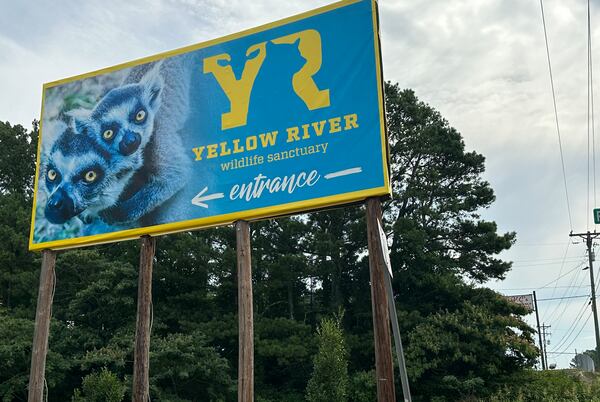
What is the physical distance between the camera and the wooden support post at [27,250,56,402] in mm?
12133

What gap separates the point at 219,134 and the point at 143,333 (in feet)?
12.2

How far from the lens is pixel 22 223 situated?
1203 inches

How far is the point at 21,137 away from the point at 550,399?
100ft

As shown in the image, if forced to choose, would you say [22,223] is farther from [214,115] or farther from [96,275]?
[214,115]

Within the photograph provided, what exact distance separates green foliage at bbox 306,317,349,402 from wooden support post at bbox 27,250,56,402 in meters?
6.44

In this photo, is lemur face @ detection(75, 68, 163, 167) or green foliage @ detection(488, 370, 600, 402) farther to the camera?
green foliage @ detection(488, 370, 600, 402)

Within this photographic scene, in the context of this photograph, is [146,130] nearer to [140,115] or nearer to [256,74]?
[140,115]

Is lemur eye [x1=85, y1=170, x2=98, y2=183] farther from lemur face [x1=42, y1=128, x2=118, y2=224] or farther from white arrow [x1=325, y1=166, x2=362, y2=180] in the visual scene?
white arrow [x1=325, y1=166, x2=362, y2=180]

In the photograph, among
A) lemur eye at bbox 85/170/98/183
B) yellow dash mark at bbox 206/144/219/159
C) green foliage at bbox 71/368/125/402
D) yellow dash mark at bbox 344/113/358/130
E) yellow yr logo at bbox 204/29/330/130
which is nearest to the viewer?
yellow dash mark at bbox 344/113/358/130

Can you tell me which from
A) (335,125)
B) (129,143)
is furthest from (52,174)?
(335,125)

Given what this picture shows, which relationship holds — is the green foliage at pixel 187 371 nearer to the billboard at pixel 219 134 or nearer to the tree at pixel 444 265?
the tree at pixel 444 265

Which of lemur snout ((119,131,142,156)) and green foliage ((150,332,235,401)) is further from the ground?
lemur snout ((119,131,142,156))

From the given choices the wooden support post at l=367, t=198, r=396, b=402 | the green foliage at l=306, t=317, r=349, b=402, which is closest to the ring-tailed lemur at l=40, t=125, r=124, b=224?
the wooden support post at l=367, t=198, r=396, b=402

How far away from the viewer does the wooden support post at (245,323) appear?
10.2 m
